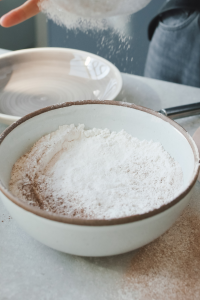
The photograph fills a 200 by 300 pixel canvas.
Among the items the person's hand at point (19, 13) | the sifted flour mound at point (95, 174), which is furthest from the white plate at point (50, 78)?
the sifted flour mound at point (95, 174)

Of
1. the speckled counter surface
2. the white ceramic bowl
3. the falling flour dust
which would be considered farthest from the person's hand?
the speckled counter surface

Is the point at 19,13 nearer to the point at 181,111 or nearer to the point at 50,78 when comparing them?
the point at 50,78

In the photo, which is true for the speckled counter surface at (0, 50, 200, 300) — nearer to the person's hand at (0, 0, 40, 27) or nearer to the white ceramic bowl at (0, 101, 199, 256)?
the white ceramic bowl at (0, 101, 199, 256)

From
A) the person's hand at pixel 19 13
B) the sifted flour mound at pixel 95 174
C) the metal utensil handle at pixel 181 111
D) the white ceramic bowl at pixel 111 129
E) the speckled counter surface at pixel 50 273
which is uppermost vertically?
the person's hand at pixel 19 13

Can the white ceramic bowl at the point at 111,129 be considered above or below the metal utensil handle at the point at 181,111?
above

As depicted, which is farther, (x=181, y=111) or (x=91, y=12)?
(x=181, y=111)

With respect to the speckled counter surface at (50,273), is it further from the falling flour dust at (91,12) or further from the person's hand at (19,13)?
the person's hand at (19,13)

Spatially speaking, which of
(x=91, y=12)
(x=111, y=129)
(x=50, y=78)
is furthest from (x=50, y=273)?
(x=50, y=78)

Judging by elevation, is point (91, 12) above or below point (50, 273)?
above
